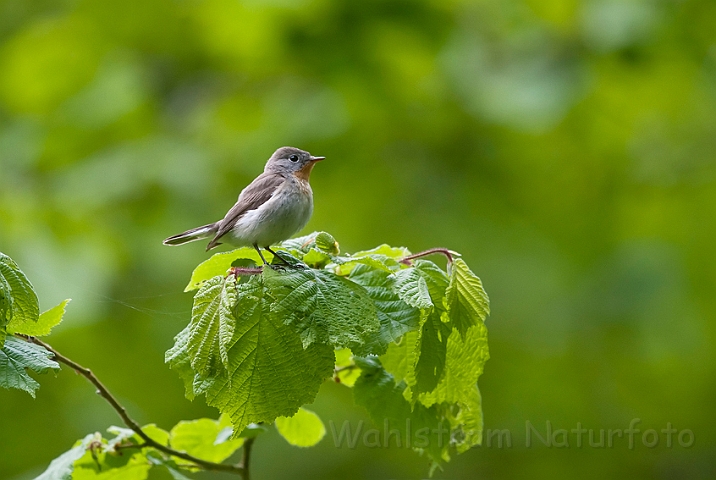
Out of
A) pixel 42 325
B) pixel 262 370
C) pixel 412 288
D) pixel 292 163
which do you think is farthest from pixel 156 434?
pixel 292 163

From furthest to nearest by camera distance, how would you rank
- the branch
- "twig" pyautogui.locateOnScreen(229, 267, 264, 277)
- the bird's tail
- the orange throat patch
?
the orange throat patch → the bird's tail → the branch → "twig" pyautogui.locateOnScreen(229, 267, 264, 277)

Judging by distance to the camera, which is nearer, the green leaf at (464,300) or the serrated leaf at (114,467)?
the green leaf at (464,300)

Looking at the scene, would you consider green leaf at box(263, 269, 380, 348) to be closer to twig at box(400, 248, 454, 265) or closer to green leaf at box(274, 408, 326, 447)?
twig at box(400, 248, 454, 265)

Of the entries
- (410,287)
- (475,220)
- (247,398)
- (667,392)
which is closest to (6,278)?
(247,398)

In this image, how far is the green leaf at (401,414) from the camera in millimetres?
2785

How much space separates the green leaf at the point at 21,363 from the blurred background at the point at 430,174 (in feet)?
10.4

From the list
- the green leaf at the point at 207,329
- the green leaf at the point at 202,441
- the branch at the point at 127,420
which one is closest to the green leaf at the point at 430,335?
the green leaf at the point at 207,329

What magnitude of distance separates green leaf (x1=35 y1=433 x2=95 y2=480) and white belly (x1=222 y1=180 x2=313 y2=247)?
1.11 meters

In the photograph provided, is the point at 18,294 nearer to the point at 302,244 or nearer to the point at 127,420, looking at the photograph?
the point at 127,420

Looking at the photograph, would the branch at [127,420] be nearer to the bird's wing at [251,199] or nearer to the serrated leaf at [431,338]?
the serrated leaf at [431,338]

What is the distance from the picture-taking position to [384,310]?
7.75 feet

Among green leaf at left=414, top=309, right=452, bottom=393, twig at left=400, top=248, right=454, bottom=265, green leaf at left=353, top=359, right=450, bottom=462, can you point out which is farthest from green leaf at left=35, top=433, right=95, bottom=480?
twig at left=400, top=248, right=454, bottom=265

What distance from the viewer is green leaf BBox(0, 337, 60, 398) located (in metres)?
2.13

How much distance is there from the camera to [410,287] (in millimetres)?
2297
